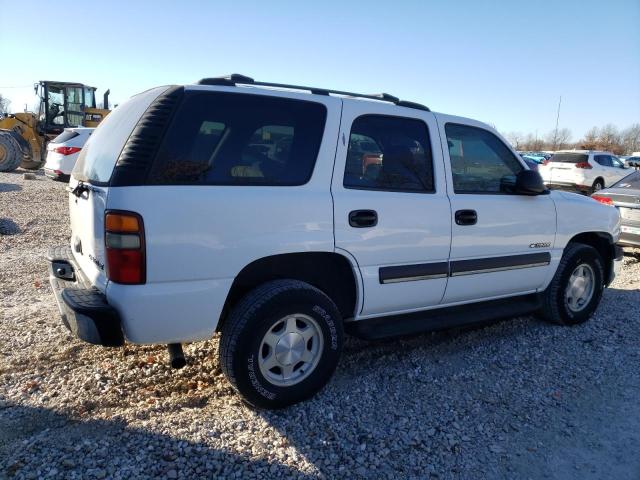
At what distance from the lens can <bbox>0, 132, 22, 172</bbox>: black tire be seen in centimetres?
1780

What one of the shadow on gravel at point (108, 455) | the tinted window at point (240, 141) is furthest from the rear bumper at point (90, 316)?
the tinted window at point (240, 141)

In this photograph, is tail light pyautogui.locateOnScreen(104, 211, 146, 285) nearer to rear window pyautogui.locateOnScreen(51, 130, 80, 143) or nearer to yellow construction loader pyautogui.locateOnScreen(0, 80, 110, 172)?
rear window pyautogui.locateOnScreen(51, 130, 80, 143)

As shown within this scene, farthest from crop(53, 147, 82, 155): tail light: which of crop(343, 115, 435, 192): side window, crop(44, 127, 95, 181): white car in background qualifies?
crop(343, 115, 435, 192): side window

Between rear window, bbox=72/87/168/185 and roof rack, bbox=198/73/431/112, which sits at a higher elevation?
roof rack, bbox=198/73/431/112

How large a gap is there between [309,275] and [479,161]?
1.80m

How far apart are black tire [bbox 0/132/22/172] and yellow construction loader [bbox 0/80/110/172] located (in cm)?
92

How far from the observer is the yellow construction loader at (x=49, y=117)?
19516 mm

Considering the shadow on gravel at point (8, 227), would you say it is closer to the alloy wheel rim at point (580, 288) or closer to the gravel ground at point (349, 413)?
the gravel ground at point (349, 413)

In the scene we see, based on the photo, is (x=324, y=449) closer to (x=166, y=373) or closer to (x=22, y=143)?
(x=166, y=373)

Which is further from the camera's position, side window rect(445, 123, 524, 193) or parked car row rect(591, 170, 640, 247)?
parked car row rect(591, 170, 640, 247)

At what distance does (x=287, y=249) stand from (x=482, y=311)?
1977mm

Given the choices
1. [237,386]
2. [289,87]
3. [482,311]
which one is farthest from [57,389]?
[482,311]

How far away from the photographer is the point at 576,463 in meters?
2.85

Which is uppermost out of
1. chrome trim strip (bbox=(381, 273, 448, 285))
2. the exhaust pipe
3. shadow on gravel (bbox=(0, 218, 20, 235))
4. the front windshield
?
the front windshield
